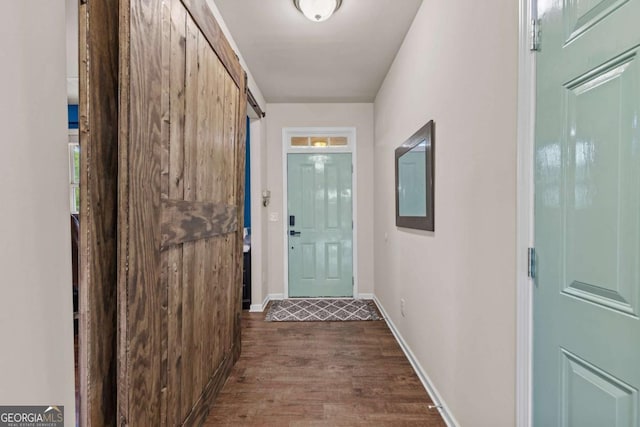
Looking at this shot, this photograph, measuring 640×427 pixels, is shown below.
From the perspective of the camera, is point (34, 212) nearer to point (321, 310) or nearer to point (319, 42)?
point (319, 42)

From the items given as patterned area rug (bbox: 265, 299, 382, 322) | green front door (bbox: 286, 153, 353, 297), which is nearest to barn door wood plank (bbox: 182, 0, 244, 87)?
green front door (bbox: 286, 153, 353, 297)

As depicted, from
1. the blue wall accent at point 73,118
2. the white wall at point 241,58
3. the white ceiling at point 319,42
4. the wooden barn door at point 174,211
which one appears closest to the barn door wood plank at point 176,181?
the wooden barn door at point 174,211

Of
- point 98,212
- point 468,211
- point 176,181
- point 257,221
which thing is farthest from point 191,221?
point 257,221

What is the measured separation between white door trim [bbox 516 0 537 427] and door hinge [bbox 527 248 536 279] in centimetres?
1

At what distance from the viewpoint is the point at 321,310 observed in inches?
147

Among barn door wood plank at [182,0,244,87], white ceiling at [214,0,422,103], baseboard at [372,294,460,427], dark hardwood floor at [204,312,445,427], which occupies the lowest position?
dark hardwood floor at [204,312,445,427]

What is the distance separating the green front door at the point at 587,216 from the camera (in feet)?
2.43

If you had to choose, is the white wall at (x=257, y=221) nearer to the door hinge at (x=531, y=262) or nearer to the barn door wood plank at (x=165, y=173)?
the barn door wood plank at (x=165, y=173)

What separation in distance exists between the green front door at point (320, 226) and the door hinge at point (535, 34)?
327 cm

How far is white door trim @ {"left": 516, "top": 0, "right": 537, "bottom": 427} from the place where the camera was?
1074 mm

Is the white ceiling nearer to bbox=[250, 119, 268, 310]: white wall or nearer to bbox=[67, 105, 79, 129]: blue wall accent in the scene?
bbox=[250, 119, 268, 310]: white wall

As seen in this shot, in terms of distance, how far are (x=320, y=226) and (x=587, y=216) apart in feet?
11.6

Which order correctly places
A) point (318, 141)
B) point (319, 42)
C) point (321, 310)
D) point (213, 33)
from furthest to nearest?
point (318, 141), point (321, 310), point (319, 42), point (213, 33)

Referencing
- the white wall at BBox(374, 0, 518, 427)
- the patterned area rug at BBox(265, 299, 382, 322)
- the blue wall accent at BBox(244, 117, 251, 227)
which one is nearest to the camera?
the white wall at BBox(374, 0, 518, 427)
